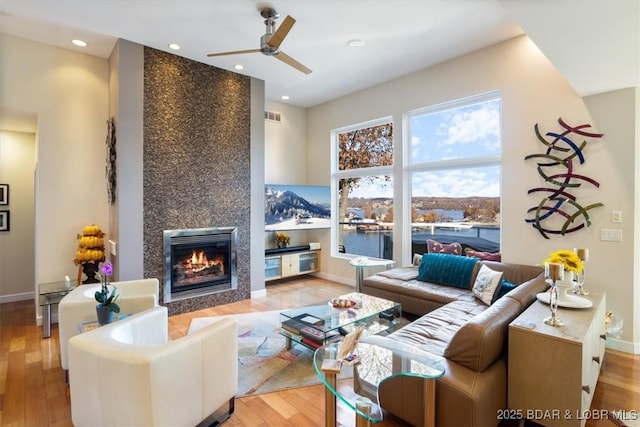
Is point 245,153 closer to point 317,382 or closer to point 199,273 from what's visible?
point 199,273

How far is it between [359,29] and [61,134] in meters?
3.95

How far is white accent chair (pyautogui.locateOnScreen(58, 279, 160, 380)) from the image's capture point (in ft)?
8.41

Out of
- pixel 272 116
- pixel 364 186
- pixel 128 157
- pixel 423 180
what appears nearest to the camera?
pixel 128 157

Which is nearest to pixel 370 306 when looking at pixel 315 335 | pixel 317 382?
pixel 315 335

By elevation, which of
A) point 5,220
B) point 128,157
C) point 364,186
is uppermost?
point 128,157

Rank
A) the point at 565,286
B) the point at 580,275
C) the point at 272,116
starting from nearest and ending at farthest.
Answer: the point at 565,286 → the point at 580,275 → the point at 272,116

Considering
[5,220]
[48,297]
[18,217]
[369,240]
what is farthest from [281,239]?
[5,220]

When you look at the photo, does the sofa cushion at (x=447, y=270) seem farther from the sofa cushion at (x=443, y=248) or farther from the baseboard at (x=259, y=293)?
the baseboard at (x=259, y=293)

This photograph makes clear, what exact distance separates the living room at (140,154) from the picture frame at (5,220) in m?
0.08

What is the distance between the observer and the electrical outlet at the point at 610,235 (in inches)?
124

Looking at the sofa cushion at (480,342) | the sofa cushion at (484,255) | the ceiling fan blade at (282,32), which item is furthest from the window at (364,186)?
the sofa cushion at (480,342)

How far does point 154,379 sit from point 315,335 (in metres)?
A: 1.50

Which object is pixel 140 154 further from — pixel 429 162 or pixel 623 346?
pixel 623 346

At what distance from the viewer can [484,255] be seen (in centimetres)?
416
